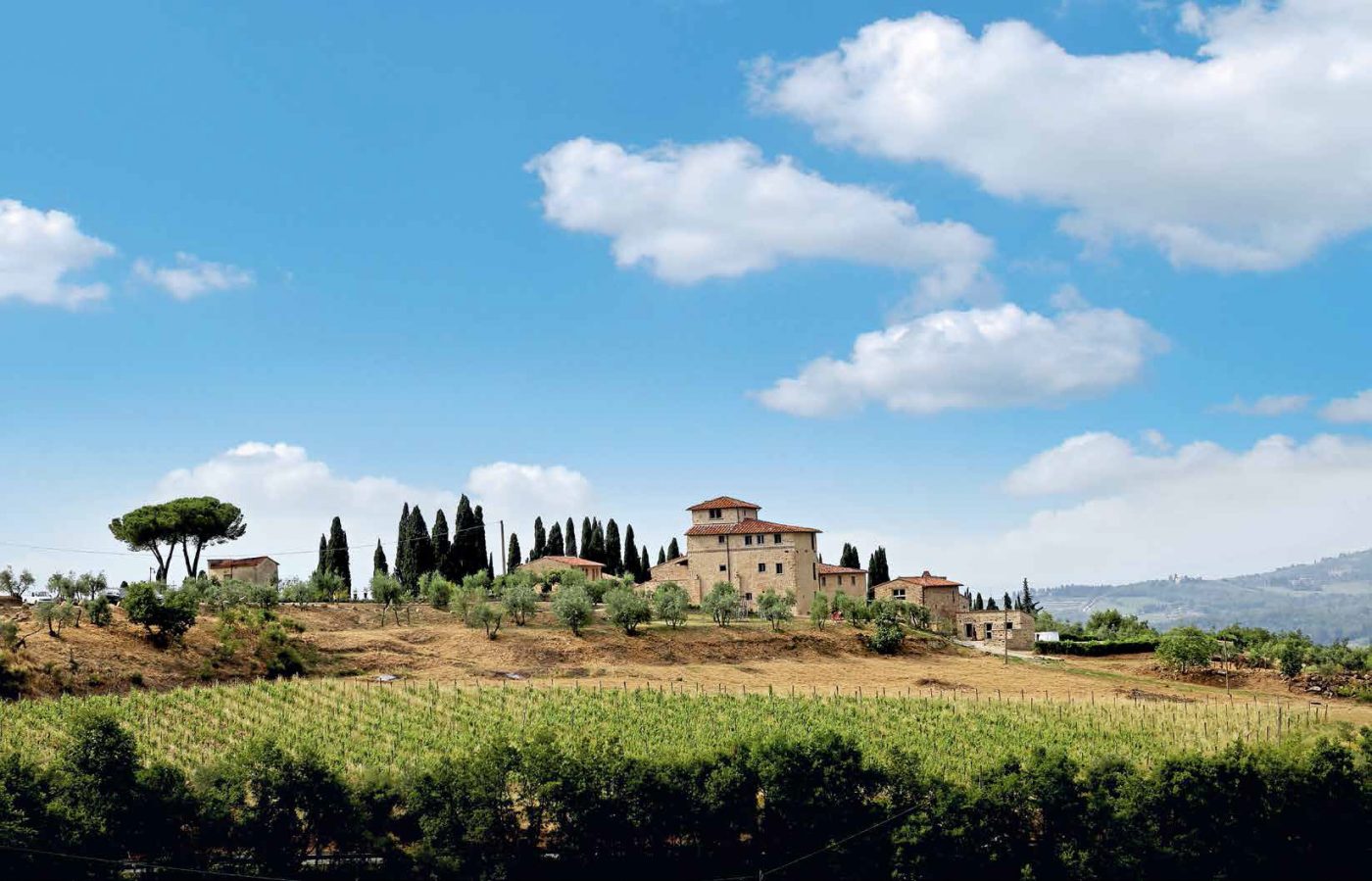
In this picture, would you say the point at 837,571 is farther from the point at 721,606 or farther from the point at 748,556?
the point at 721,606

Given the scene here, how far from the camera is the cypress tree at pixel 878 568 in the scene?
120m

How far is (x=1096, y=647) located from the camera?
286 feet

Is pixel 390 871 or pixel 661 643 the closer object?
→ pixel 390 871

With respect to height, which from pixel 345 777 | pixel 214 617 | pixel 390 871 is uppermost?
pixel 214 617

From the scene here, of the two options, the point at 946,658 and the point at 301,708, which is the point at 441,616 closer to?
the point at 301,708

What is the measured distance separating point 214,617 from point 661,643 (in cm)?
2877

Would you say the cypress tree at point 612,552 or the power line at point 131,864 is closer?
the power line at point 131,864

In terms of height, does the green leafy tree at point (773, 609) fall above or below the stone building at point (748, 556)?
below

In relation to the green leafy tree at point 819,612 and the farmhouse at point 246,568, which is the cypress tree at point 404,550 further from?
the green leafy tree at point 819,612

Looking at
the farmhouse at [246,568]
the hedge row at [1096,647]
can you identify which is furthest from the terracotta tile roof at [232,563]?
the hedge row at [1096,647]

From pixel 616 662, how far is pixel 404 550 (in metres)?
38.7

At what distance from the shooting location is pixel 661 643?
7362 centimetres

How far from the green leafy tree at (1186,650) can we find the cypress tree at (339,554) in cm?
7005

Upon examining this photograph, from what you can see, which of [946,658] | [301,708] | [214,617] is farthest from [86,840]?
[946,658]
